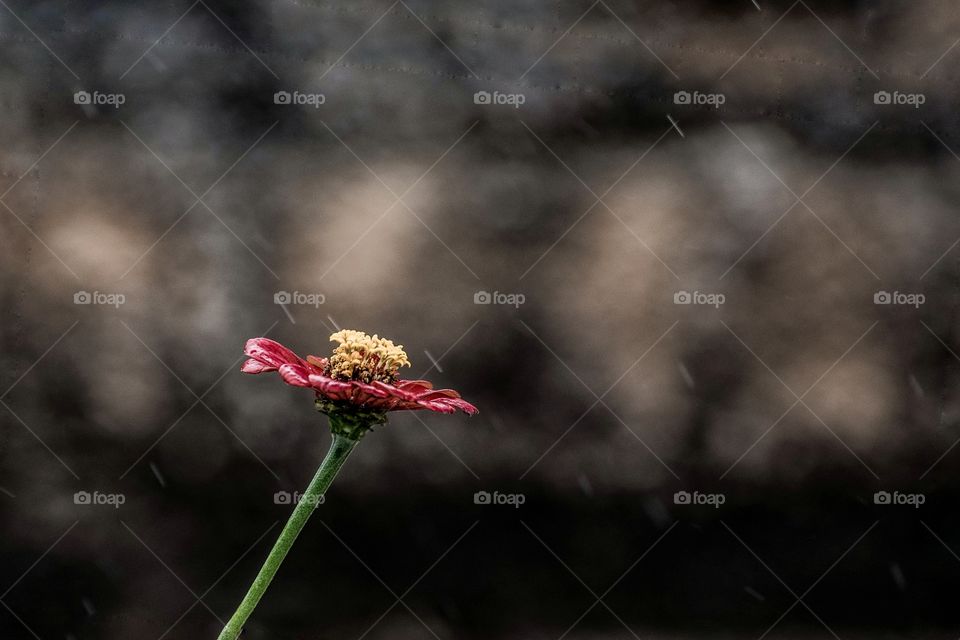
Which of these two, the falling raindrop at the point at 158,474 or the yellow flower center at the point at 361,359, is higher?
the falling raindrop at the point at 158,474

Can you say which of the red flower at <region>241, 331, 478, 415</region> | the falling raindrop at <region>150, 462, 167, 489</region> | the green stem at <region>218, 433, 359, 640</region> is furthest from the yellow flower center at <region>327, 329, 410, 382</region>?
the falling raindrop at <region>150, 462, 167, 489</region>

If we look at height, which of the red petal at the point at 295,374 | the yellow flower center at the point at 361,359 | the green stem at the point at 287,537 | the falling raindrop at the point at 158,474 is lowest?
the green stem at the point at 287,537

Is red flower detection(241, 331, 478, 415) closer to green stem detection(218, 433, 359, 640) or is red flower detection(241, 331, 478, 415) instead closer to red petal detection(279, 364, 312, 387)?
red petal detection(279, 364, 312, 387)

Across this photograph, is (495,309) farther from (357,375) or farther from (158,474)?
(357,375)

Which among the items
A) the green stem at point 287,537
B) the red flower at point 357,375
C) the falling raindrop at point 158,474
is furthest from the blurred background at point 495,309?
the green stem at point 287,537

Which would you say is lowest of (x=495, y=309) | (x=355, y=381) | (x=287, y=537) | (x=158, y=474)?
(x=287, y=537)

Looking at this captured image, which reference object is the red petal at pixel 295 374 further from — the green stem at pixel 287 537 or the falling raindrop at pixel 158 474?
the falling raindrop at pixel 158 474

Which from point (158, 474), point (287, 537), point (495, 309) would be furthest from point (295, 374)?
point (158, 474)
